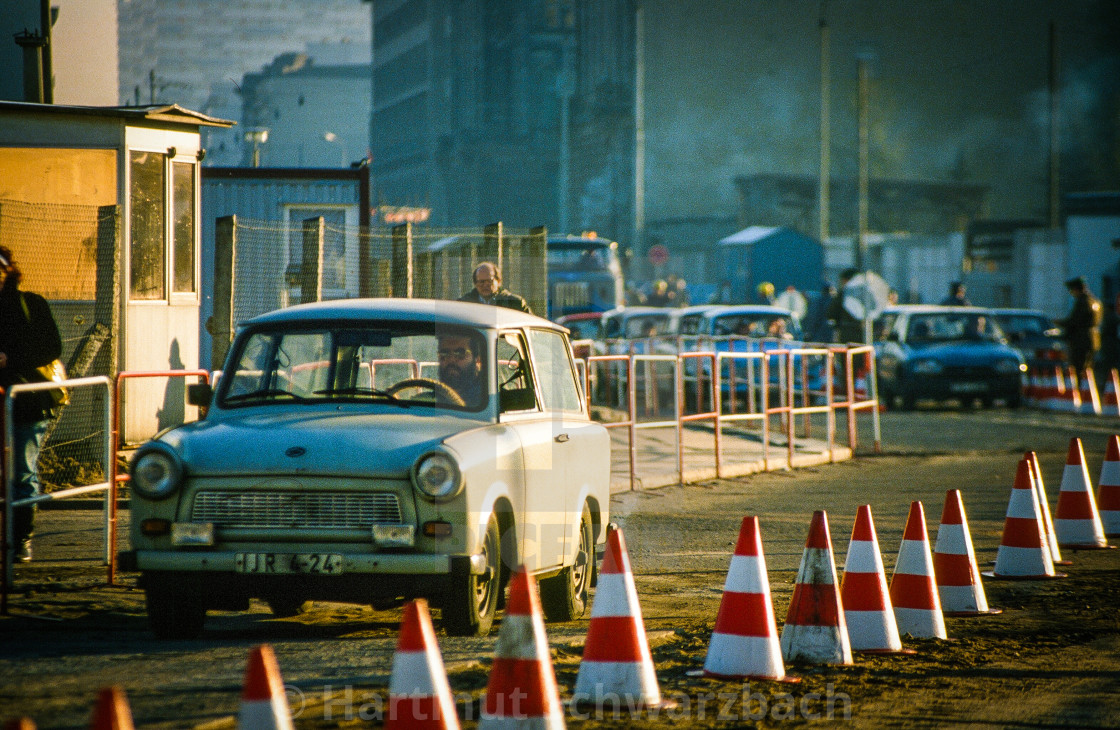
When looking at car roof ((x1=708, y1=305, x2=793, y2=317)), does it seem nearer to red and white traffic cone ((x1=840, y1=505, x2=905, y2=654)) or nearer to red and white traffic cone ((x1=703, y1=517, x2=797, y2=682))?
red and white traffic cone ((x1=840, y1=505, x2=905, y2=654))

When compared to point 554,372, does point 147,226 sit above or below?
above

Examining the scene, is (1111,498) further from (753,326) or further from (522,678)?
(753,326)

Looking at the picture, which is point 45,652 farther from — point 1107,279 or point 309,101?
point 309,101

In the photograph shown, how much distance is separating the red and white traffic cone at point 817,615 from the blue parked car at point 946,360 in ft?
63.9

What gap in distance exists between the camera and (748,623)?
19.7ft

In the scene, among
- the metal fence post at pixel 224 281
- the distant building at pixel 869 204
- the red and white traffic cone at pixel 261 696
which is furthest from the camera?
the distant building at pixel 869 204

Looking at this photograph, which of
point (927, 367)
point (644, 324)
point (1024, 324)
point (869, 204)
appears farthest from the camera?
point (869, 204)

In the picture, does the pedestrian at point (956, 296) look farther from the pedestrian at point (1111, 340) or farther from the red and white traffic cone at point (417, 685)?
the red and white traffic cone at point (417, 685)

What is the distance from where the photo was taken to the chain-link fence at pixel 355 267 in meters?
14.1

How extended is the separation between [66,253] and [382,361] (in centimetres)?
666

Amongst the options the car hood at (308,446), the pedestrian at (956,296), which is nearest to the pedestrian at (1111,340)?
the pedestrian at (956,296)

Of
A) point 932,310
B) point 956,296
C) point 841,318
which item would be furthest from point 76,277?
point 956,296

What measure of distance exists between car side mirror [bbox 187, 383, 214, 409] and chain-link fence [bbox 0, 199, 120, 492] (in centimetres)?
474

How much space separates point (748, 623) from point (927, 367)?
20.1 m
